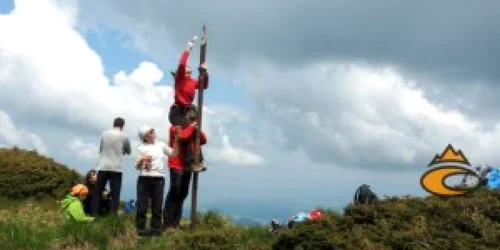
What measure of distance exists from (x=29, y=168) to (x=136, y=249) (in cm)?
1126

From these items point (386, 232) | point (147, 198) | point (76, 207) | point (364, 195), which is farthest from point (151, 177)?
point (386, 232)

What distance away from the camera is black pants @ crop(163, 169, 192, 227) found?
435 inches

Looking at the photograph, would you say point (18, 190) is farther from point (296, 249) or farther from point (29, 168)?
point (296, 249)

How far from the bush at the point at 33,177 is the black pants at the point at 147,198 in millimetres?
9680

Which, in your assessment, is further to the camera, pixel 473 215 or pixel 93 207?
pixel 93 207

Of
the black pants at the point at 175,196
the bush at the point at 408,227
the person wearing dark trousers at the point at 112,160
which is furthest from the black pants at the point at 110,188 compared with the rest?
the bush at the point at 408,227

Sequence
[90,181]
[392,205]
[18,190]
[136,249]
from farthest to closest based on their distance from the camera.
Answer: [18,190] → [90,181] → [136,249] → [392,205]

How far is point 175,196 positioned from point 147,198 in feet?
1.44

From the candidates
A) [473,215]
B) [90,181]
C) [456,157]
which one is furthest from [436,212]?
[90,181]

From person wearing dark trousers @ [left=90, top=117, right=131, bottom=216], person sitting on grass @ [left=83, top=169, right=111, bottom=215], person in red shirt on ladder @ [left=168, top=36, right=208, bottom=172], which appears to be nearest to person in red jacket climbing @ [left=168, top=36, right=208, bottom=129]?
person in red shirt on ladder @ [left=168, top=36, right=208, bottom=172]

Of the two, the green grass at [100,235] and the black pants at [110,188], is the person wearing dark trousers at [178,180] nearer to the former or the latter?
the green grass at [100,235]

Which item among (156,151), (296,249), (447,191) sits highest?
(156,151)

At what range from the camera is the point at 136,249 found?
402 inches

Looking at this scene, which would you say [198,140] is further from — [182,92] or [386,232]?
[386,232]
